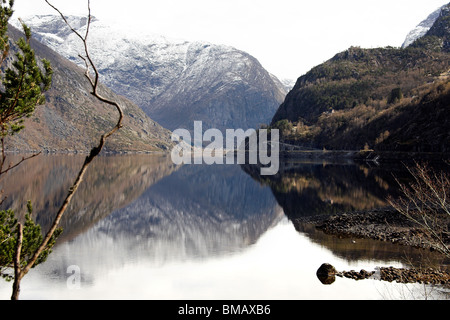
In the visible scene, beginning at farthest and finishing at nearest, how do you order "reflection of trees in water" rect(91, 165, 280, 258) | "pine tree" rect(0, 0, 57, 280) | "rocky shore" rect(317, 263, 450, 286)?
"reflection of trees in water" rect(91, 165, 280, 258), "rocky shore" rect(317, 263, 450, 286), "pine tree" rect(0, 0, 57, 280)

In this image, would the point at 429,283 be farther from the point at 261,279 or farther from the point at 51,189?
the point at 51,189

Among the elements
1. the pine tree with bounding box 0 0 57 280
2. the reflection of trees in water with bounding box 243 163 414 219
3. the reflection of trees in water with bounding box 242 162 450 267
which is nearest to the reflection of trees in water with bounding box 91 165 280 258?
the reflection of trees in water with bounding box 243 163 414 219

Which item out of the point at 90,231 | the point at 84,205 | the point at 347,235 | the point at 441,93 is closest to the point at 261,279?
the point at 347,235

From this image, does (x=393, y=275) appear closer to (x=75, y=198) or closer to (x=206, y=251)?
(x=206, y=251)

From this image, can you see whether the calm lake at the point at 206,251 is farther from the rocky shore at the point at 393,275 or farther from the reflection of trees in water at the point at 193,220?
the rocky shore at the point at 393,275

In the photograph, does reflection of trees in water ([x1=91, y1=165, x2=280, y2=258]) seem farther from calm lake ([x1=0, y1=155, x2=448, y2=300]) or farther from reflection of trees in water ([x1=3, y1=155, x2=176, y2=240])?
reflection of trees in water ([x1=3, y1=155, x2=176, y2=240])

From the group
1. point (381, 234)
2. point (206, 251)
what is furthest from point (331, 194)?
point (206, 251)

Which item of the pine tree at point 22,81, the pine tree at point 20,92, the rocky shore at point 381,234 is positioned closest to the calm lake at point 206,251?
the rocky shore at point 381,234

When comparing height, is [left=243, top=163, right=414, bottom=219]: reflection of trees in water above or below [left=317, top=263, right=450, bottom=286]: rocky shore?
above
